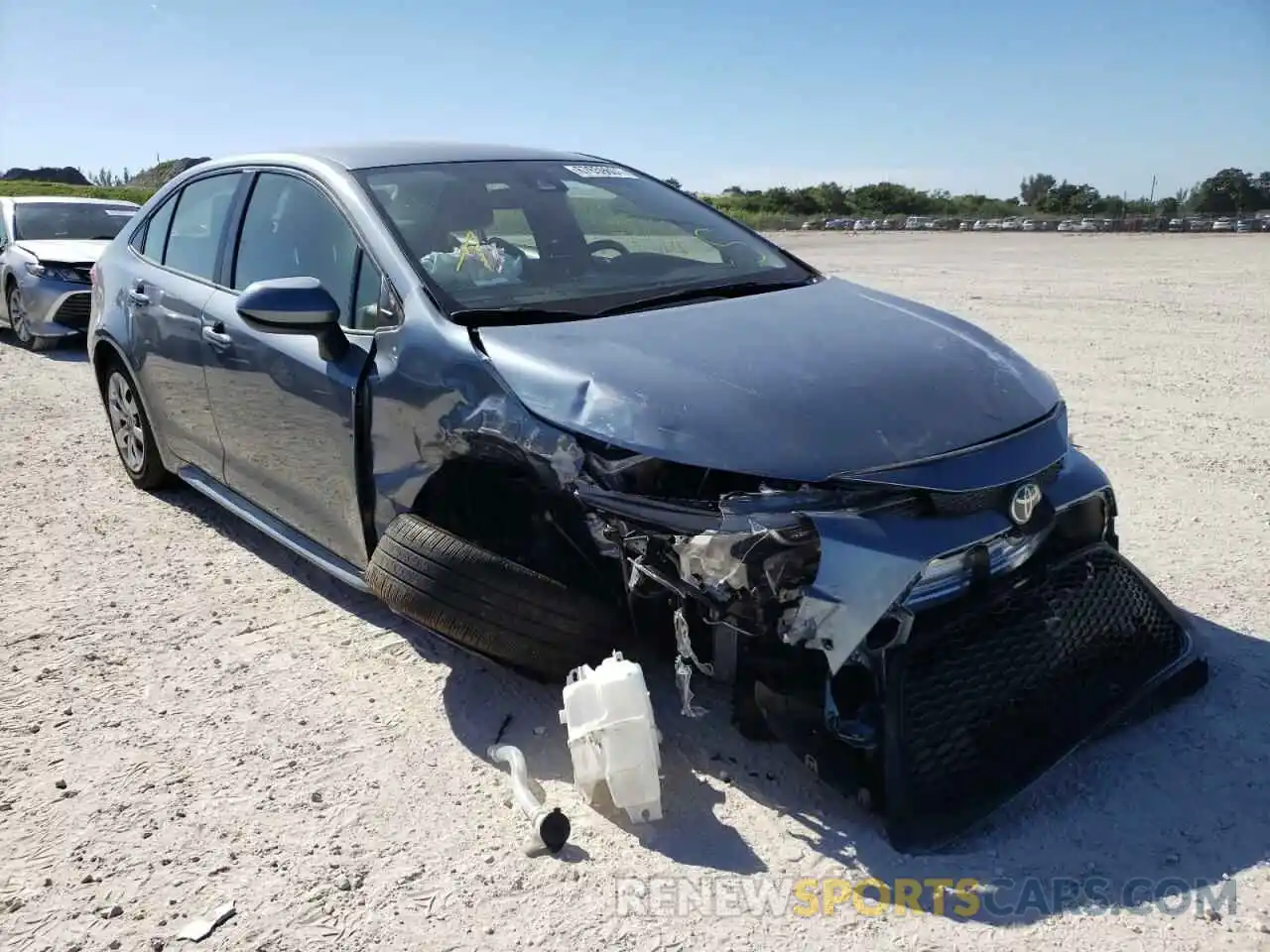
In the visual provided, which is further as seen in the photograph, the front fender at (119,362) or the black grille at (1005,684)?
the front fender at (119,362)

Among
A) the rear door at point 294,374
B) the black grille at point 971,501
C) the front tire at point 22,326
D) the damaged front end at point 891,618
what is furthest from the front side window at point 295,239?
the front tire at point 22,326

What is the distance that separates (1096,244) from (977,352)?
26.0 meters

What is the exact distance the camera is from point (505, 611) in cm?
294

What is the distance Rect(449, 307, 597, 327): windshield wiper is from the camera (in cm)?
312

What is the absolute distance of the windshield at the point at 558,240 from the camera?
3338mm

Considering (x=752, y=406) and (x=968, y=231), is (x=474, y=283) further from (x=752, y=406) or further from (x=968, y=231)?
(x=968, y=231)

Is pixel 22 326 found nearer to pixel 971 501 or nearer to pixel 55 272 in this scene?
pixel 55 272

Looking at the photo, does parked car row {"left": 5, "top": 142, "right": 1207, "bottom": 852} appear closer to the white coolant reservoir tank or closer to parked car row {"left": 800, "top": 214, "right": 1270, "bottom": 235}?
the white coolant reservoir tank

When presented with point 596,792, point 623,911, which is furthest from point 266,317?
point 623,911

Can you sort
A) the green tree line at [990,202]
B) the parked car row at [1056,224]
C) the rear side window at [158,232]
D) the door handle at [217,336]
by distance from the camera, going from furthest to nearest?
the green tree line at [990,202] < the parked car row at [1056,224] < the rear side window at [158,232] < the door handle at [217,336]

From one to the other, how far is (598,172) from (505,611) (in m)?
2.26

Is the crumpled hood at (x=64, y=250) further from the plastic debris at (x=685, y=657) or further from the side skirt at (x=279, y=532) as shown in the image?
the plastic debris at (x=685, y=657)

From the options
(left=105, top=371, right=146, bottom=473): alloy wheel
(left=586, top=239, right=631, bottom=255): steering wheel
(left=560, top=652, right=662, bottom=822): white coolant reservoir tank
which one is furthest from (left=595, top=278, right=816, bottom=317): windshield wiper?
(left=105, top=371, right=146, bottom=473): alloy wheel

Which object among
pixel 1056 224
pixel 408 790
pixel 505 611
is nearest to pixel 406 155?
pixel 505 611
